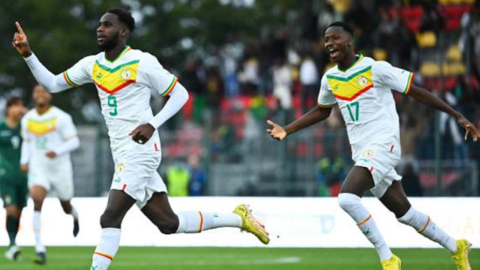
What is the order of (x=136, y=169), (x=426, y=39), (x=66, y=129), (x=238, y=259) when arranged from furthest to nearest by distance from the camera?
(x=426, y=39)
(x=66, y=129)
(x=238, y=259)
(x=136, y=169)

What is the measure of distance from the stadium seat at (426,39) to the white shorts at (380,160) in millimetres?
13423

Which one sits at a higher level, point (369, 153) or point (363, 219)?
point (369, 153)

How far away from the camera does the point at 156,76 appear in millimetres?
10609

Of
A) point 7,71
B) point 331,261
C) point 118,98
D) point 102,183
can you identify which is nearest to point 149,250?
point 331,261

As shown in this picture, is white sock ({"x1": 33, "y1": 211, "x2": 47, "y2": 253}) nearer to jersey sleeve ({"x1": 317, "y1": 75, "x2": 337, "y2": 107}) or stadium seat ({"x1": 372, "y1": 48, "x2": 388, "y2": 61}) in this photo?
jersey sleeve ({"x1": 317, "y1": 75, "x2": 337, "y2": 107})

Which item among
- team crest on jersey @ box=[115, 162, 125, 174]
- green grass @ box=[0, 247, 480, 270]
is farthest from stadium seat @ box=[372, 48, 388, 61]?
team crest on jersey @ box=[115, 162, 125, 174]

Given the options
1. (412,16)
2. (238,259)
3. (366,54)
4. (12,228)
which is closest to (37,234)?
(12,228)

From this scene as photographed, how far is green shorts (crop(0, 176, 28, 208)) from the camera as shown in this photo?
16781 mm

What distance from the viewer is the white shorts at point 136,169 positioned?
10438mm

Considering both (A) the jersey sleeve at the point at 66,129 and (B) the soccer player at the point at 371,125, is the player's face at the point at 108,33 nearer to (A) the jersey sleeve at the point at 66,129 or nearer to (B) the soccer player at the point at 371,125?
(B) the soccer player at the point at 371,125

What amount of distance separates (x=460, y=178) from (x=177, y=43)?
18.4 metres

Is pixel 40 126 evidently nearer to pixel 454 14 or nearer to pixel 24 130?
pixel 24 130

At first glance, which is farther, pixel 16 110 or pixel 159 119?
pixel 16 110

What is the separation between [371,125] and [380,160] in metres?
0.36
